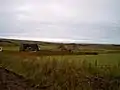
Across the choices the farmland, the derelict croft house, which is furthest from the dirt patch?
the derelict croft house

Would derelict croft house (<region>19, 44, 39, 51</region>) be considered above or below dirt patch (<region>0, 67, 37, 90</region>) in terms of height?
above

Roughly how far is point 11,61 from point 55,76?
10.4 inches

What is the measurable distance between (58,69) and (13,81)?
10.4 inches

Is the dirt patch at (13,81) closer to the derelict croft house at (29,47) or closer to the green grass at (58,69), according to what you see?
the green grass at (58,69)

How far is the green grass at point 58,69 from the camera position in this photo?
110 cm

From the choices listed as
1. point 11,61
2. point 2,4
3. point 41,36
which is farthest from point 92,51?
point 2,4

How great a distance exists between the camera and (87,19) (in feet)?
3.83

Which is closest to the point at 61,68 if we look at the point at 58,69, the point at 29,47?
the point at 58,69

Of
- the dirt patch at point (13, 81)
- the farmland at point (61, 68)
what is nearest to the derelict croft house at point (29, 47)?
the farmland at point (61, 68)

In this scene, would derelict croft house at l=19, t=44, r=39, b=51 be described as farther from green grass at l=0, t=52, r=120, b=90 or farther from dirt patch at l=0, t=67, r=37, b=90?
dirt patch at l=0, t=67, r=37, b=90

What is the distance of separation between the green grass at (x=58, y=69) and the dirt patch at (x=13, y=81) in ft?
0.09

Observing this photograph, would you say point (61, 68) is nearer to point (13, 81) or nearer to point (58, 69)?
point (58, 69)

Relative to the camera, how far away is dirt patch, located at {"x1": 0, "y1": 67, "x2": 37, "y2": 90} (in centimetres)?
110

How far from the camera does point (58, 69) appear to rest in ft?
3.63
